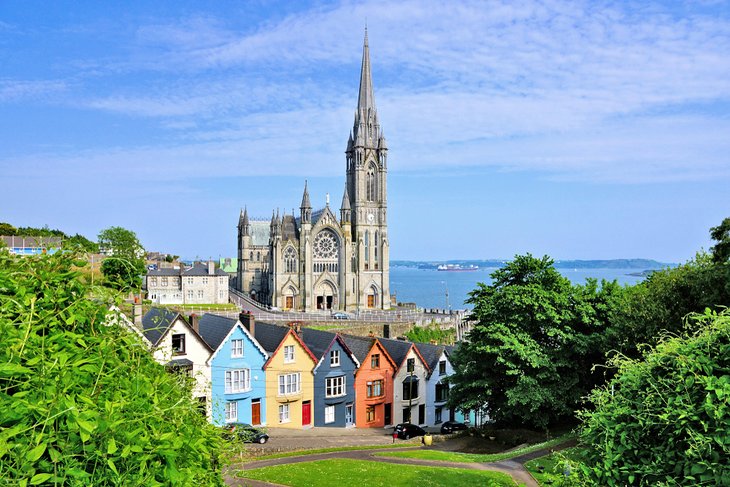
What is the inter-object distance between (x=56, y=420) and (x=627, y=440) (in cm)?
748

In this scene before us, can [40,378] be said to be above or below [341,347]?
above

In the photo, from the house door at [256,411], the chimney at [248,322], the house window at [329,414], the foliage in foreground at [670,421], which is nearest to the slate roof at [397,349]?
the house window at [329,414]

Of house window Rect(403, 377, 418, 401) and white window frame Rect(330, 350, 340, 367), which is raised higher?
white window frame Rect(330, 350, 340, 367)

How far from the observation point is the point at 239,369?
35969mm

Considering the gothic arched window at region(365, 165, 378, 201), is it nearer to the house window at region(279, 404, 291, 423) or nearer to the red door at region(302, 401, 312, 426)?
the red door at region(302, 401, 312, 426)

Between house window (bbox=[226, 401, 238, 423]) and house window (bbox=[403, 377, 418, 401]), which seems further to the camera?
house window (bbox=[403, 377, 418, 401])

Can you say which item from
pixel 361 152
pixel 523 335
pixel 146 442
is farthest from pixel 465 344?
pixel 361 152

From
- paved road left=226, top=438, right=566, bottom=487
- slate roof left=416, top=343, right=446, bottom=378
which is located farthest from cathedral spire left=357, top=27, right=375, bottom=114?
paved road left=226, top=438, right=566, bottom=487

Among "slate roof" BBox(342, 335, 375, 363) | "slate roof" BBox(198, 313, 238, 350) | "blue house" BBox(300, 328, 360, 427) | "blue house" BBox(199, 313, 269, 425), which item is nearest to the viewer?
"blue house" BBox(199, 313, 269, 425)

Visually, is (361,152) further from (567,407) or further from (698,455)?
(698,455)

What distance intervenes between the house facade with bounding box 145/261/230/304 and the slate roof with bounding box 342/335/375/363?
2014 inches

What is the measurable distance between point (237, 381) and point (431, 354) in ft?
54.7

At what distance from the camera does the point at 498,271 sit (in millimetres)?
34844

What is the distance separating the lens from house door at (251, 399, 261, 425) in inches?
1442
